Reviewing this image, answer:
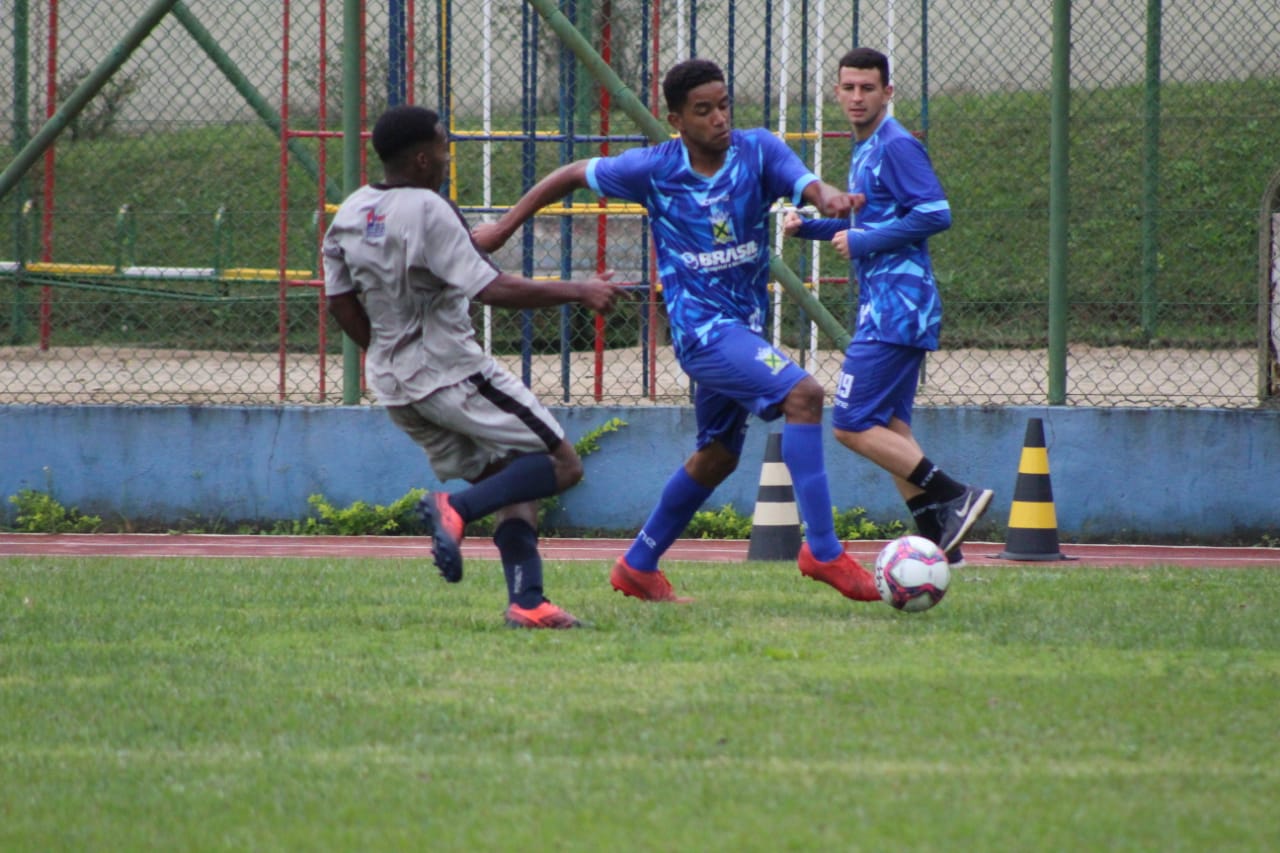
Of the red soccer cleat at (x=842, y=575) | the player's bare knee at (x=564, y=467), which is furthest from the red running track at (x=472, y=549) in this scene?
the player's bare knee at (x=564, y=467)

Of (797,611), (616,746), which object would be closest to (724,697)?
(616,746)

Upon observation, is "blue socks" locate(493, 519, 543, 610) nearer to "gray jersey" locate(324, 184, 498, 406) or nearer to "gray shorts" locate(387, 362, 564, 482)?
"gray shorts" locate(387, 362, 564, 482)

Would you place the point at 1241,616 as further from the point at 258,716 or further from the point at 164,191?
the point at 164,191

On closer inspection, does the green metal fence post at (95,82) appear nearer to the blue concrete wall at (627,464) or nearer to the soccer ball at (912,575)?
the blue concrete wall at (627,464)

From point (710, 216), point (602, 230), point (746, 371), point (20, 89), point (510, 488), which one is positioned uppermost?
point (20, 89)

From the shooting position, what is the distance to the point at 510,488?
550 centimetres

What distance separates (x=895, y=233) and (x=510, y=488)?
1.93 m

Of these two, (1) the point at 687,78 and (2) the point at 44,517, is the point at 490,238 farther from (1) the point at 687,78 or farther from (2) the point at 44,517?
(2) the point at 44,517

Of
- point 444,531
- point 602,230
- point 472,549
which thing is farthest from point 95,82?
→ point 444,531

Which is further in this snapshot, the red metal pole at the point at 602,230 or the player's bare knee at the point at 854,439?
the red metal pole at the point at 602,230

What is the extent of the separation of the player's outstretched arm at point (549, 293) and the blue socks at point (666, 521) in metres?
1.16

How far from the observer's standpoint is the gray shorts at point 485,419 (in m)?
5.44

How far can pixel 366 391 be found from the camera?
9.44 metres

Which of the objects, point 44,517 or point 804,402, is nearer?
point 804,402
